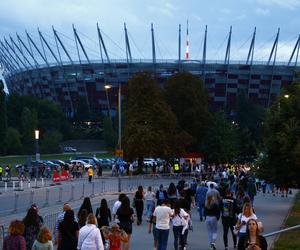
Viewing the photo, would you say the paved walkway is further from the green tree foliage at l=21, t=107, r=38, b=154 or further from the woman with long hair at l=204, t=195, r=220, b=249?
the green tree foliage at l=21, t=107, r=38, b=154

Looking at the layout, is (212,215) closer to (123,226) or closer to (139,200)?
(123,226)

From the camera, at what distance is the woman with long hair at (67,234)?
474 inches

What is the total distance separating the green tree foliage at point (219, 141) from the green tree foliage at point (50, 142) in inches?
1125

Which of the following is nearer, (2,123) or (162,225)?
(162,225)

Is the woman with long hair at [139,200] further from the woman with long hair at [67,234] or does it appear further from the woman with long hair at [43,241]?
the woman with long hair at [43,241]

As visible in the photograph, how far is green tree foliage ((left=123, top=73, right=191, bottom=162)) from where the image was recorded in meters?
60.2

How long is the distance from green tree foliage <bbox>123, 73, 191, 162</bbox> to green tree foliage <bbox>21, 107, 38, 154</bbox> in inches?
1137

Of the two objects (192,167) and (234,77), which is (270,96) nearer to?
(234,77)

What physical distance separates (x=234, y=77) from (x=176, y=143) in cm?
6125

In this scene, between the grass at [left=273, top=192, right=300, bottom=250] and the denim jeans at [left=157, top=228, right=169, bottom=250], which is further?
the grass at [left=273, top=192, right=300, bottom=250]

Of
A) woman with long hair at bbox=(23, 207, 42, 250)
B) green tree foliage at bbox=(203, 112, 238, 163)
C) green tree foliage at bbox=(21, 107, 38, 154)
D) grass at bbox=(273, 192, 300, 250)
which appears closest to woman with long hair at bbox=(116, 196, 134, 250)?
woman with long hair at bbox=(23, 207, 42, 250)

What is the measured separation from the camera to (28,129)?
8881 cm

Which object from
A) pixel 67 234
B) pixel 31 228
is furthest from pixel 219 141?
pixel 31 228

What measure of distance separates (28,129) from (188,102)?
91.1ft
